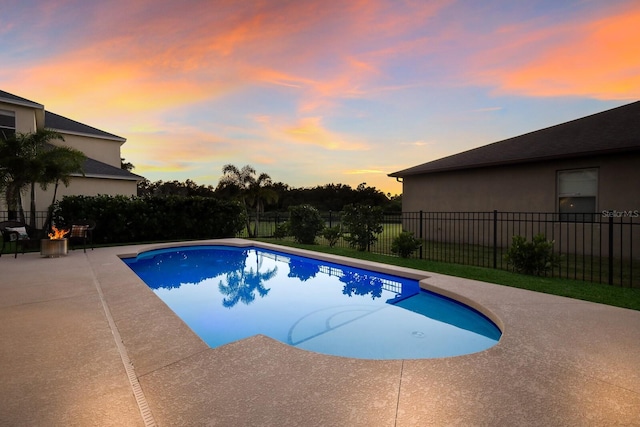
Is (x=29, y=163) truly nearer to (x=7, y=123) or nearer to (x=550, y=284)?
(x=7, y=123)

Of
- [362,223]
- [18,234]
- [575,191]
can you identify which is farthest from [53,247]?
[575,191]

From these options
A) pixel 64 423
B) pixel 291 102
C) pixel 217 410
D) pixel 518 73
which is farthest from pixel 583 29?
pixel 64 423

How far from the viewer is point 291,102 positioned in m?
13.5

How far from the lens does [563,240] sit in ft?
34.7

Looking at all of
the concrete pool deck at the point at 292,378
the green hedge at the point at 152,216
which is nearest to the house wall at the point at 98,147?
the green hedge at the point at 152,216

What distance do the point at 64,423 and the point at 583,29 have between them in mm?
12797

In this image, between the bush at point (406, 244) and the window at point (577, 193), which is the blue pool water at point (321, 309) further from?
the window at point (577, 193)

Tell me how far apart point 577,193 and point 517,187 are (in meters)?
1.79

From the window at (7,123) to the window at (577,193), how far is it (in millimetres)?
22429

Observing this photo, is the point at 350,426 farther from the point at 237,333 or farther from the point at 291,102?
the point at 291,102

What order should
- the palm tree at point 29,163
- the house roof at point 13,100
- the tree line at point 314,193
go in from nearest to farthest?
the palm tree at point 29,163 → the house roof at point 13,100 → the tree line at point 314,193

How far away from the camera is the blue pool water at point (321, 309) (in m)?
4.29

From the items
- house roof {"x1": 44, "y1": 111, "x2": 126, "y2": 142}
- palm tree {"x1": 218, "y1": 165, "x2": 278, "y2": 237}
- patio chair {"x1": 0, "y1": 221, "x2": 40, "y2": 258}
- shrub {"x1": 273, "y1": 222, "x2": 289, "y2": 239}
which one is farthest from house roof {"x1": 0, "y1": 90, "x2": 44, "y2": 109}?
shrub {"x1": 273, "y1": 222, "x2": 289, "y2": 239}

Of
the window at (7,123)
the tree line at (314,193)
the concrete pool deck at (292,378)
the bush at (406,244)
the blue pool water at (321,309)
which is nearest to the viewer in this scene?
the concrete pool deck at (292,378)
